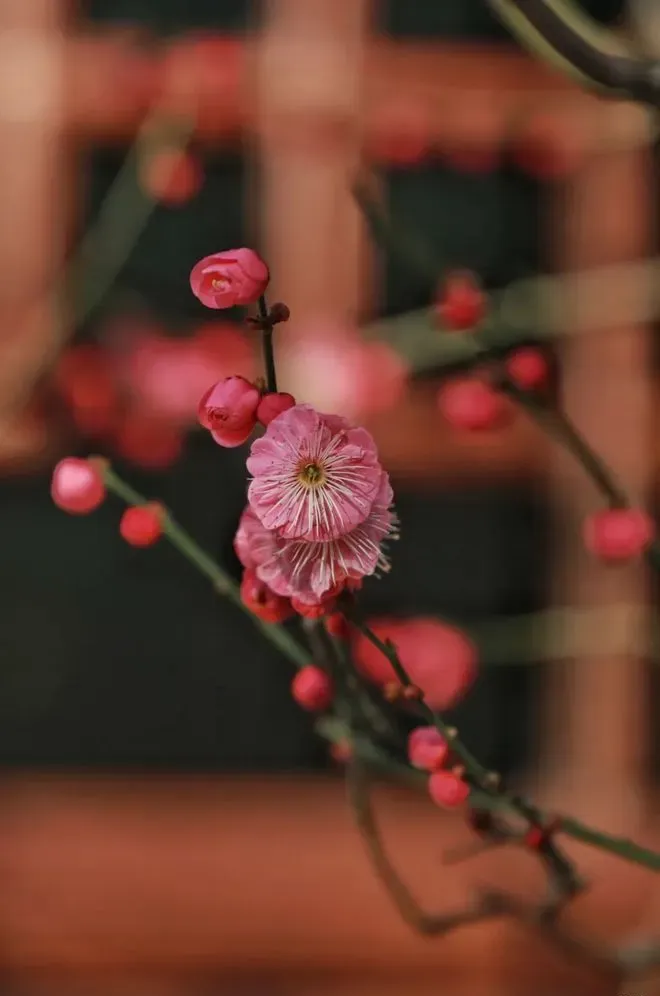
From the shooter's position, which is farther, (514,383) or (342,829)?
(342,829)

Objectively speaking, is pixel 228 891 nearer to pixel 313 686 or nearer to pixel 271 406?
pixel 313 686

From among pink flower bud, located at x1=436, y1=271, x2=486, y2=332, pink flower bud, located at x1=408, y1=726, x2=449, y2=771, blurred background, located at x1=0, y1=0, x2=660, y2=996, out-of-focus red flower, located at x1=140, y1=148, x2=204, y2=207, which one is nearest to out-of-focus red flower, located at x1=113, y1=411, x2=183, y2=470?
blurred background, located at x1=0, y1=0, x2=660, y2=996

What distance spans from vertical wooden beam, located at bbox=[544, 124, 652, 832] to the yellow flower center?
0.93 metres

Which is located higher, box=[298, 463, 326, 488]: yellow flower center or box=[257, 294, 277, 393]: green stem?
box=[257, 294, 277, 393]: green stem

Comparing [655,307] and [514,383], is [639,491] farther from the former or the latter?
[514,383]

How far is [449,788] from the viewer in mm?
386

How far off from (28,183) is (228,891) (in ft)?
2.90

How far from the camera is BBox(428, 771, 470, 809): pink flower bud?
39 cm

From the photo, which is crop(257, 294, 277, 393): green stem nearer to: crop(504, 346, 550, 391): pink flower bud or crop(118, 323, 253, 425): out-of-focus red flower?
crop(504, 346, 550, 391): pink flower bud

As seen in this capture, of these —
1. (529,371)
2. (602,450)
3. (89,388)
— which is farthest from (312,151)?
(529,371)

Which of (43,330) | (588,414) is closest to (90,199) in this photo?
(43,330)

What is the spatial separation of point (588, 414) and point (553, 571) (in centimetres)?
19

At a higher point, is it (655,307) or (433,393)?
(655,307)

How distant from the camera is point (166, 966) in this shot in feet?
4.01
